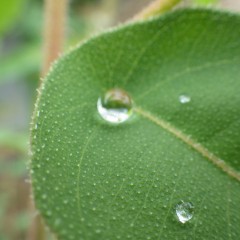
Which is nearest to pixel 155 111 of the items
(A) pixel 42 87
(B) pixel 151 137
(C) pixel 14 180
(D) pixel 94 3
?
(B) pixel 151 137

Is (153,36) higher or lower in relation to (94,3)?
lower

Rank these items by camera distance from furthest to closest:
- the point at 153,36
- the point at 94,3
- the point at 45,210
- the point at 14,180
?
1. the point at 94,3
2. the point at 14,180
3. the point at 153,36
4. the point at 45,210

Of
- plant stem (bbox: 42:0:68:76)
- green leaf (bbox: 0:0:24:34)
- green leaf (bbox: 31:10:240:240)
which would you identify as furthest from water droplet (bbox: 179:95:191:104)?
green leaf (bbox: 0:0:24:34)

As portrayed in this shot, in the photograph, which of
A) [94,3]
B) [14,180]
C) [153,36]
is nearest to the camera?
[153,36]

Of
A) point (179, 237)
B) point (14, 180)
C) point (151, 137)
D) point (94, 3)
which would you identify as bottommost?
point (179, 237)

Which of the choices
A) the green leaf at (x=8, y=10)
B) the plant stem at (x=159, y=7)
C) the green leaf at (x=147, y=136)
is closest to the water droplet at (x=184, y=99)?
the green leaf at (x=147, y=136)

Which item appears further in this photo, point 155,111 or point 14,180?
point 14,180

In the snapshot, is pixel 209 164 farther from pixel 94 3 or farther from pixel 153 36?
pixel 94 3

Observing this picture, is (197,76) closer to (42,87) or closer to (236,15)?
(236,15)
